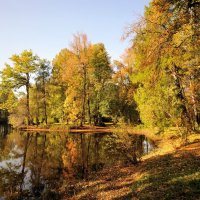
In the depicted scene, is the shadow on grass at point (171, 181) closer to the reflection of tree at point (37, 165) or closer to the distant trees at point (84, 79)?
the reflection of tree at point (37, 165)

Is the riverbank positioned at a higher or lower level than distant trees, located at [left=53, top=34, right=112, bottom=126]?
lower

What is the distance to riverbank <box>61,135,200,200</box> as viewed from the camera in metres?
7.43

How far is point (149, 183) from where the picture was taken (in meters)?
8.68

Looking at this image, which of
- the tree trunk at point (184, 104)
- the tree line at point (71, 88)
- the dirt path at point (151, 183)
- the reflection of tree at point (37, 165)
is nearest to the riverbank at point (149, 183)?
the dirt path at point (151, 183)

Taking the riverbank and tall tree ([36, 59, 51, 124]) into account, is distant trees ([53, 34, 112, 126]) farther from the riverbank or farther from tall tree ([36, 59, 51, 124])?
the riverbank

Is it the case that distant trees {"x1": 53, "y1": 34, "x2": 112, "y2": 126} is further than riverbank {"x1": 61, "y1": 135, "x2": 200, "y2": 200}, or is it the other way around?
distant trees {"x1": 53, "y1": 34, "x2": 112, "y2": 126}

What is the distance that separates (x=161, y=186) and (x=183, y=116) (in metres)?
8.59

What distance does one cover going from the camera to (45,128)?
1586 inches

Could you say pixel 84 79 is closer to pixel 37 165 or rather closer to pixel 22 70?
pixel 22 70

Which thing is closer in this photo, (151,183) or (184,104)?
(151,183)

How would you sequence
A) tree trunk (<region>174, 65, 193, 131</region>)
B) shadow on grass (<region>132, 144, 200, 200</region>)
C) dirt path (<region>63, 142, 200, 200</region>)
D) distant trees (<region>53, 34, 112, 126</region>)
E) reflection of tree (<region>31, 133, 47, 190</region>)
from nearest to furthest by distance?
1. shadow on grass (<region>132, 144, 200, 200</region>)
2. dirt path (<region>63, 142, 200, 200</region>)
3. reflection of tree (<region>31, 133, 47, 190</region>)
4. tree trunk (<region>174, 65, 193, 131</region>)
5. distant trees (<region>53, 34, 112, 126</region>)

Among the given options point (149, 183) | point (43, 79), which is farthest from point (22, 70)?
point (149, 183)

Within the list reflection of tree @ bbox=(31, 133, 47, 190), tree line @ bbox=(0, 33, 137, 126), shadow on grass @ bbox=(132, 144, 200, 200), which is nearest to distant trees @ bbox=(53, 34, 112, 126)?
tree line @ bbox=(0, 33, 137, 126)

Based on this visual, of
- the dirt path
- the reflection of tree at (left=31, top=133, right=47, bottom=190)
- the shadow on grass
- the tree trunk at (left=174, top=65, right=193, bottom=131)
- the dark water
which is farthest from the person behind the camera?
the tree trunk at (left=174, top=65, right=193, bottom=131)
